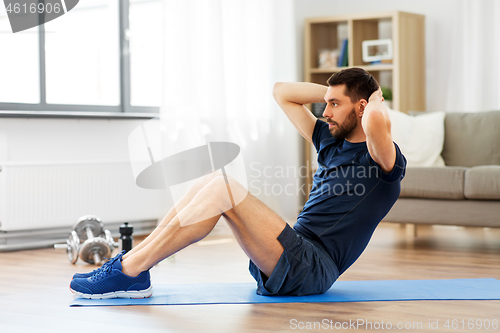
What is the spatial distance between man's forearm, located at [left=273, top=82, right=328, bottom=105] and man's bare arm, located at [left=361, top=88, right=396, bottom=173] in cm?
39

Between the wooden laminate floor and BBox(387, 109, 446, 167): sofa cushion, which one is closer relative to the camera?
the wooden laminate floor

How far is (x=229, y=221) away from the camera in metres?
2.08

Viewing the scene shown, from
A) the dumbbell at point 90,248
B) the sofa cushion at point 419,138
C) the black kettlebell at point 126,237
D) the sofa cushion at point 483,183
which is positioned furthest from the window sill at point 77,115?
the sofa cushion at point 483,183

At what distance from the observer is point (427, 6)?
5.04 m

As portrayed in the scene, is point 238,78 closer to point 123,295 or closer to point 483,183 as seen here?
point 483,183

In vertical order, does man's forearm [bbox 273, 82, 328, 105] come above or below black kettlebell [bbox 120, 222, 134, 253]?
above

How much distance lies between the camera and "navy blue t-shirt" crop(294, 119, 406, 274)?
6.82ft

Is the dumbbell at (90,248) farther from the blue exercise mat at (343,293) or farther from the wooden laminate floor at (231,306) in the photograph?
the blue exercise mat at (343,293)

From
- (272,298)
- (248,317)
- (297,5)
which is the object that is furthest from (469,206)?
(297,5)

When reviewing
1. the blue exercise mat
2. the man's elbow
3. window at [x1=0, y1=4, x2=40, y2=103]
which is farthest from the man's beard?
window at [x1=0, y1=4, x2=40, y2=103]

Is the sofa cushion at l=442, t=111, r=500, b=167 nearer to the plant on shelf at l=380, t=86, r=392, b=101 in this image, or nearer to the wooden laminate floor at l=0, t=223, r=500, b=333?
the wooden laminate floor at l=0, t=223, r=500, b=333

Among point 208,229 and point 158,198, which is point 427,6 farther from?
point 208,229

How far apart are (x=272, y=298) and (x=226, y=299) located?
0.54ft

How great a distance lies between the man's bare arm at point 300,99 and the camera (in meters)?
2.39
